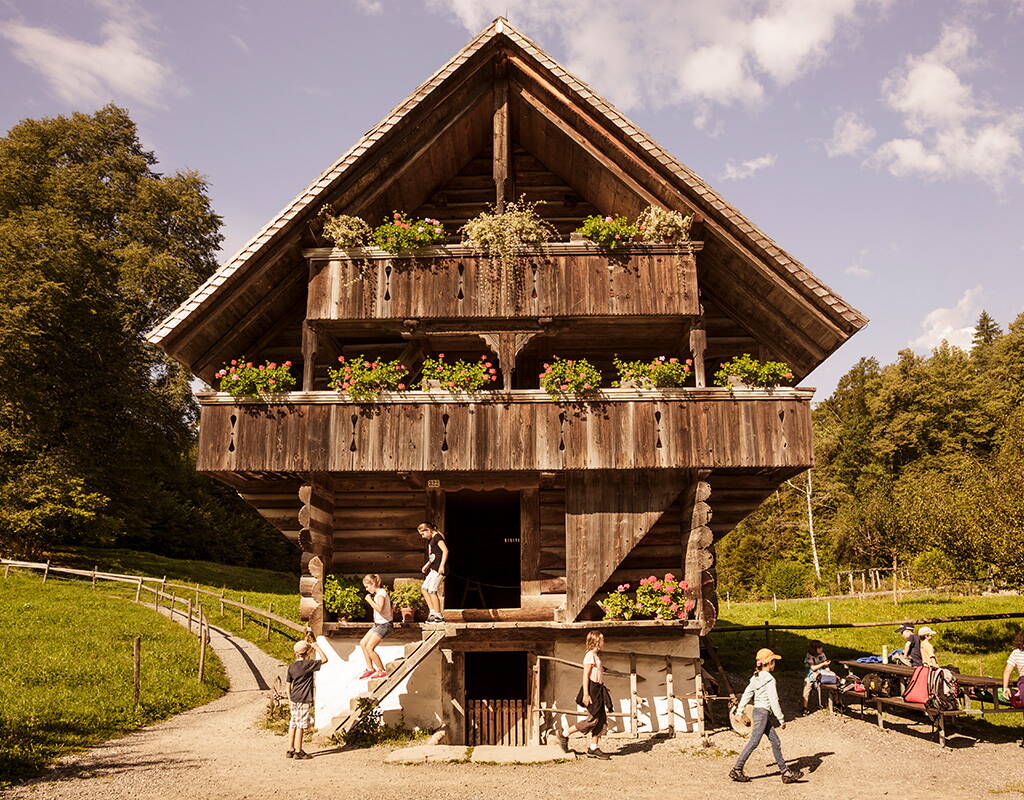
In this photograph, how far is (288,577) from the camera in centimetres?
4578

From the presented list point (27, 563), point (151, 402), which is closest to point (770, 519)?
point (151, 402)

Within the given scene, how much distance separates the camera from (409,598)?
14430 mm

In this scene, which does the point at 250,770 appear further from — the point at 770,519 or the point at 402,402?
the point at 770,519

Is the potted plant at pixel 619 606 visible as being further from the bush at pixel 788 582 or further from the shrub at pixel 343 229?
the bush at pixel 788 582

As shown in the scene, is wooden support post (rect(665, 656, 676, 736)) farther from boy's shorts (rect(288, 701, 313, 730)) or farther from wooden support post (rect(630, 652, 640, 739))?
boy's shorts (rect(288, 701, 313, 730))

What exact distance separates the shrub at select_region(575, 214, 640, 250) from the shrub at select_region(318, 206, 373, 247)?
4.40 metres


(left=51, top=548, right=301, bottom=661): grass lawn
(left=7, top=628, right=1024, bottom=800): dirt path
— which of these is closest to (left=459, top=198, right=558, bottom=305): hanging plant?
(left=7, top=628, right=1024, bottom=800): dirt path

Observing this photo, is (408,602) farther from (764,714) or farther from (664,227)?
(664,227)

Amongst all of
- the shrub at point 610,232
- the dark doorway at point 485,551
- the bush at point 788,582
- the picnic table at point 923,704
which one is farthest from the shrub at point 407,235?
the bush at point 788,582

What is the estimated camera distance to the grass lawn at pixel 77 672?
1230 cm

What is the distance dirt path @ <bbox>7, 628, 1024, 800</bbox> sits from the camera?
32.1ft

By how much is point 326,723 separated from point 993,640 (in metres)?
20.7

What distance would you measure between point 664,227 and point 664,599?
7.10 metres

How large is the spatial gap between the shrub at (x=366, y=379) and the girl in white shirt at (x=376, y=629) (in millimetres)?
3377
